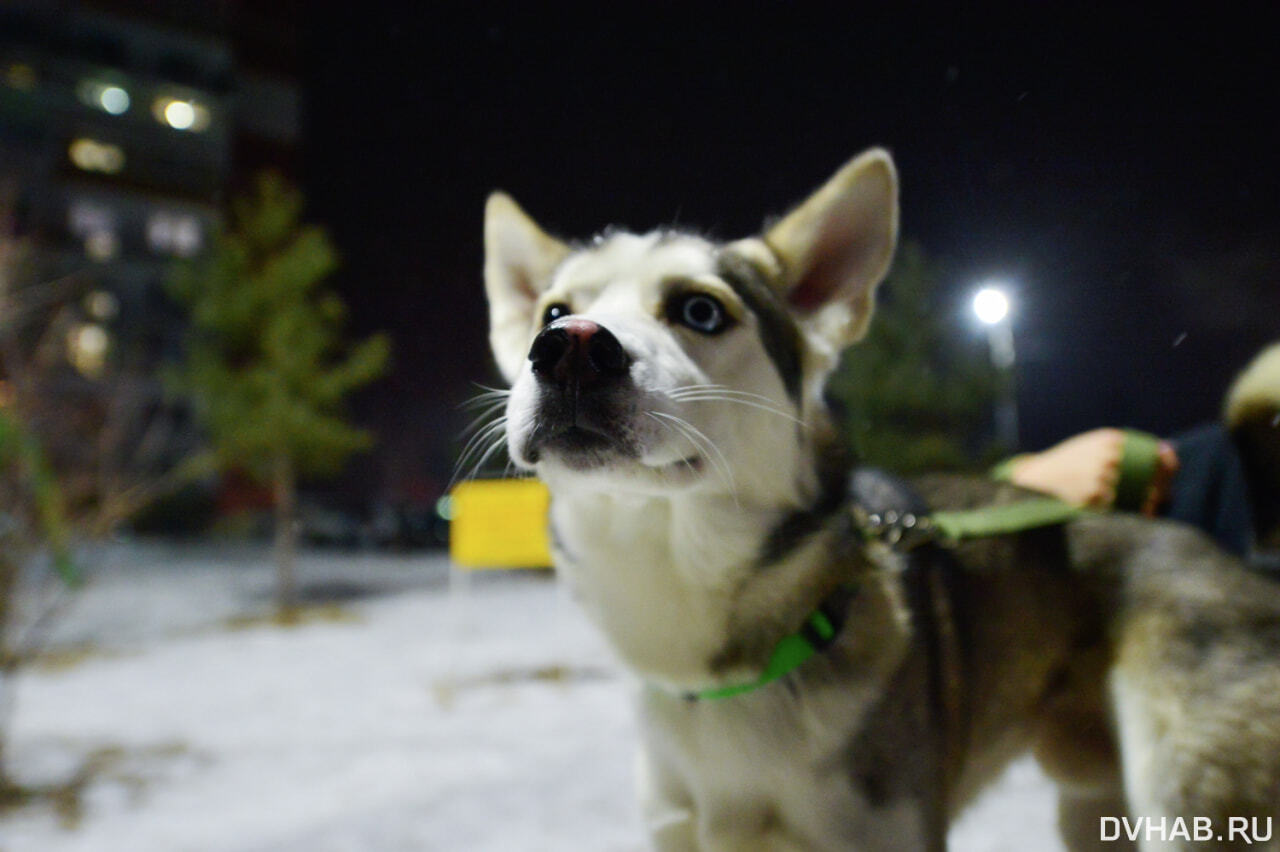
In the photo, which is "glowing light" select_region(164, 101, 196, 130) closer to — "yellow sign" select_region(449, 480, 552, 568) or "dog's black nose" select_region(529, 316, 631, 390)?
"yellow sign" select_region(449, 480, 552, 568)

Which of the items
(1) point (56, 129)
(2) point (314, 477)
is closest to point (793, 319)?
(2) point (314, 477)

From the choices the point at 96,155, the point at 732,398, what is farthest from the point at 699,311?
the point at 96,155

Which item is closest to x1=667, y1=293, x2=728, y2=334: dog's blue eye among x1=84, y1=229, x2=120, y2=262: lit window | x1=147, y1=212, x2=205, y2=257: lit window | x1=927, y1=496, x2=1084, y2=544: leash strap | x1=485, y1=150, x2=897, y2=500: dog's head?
x1=485, y1=150, x2=897, y2=500: dog's head

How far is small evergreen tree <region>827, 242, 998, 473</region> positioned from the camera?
69.4 inches

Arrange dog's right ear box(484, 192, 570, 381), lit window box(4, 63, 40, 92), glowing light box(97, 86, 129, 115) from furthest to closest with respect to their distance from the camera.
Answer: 1. glowing light box(97, 86, 129, 115)
2. lit window box(4, 63, 40, 92)
3. dog's right ear box(484, 192, 570, 381)

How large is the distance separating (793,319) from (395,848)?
1996 mm

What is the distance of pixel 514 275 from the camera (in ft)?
4.99

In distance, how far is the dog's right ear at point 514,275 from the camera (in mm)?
1453

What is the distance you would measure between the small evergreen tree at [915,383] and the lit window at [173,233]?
1989 cm

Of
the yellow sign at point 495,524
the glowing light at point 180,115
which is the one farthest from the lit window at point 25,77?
the yellow sign at point 495,524

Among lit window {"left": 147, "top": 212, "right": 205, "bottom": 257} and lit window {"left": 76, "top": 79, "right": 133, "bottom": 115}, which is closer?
lit window {"left": 76, "top": 79, "right": 133, "bottom": 115}

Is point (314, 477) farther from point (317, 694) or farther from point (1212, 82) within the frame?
point (1212, 82)

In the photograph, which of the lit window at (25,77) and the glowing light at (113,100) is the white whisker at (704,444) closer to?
the lit window at (25,77)

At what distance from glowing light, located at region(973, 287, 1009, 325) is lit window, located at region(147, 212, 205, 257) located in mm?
21506
